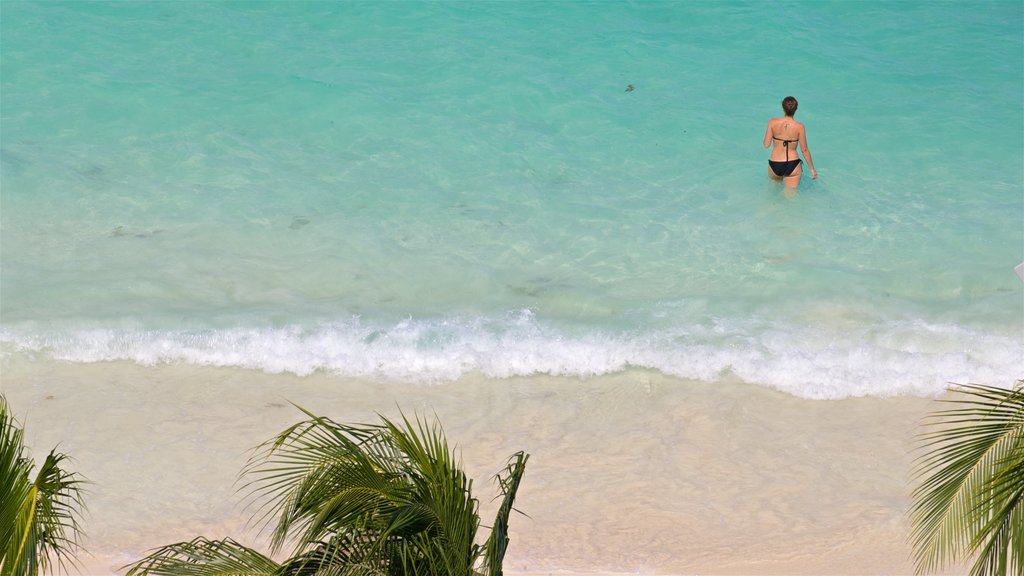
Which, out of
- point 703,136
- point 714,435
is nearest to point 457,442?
point 714,435

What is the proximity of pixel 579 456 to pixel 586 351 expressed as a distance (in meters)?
1.63

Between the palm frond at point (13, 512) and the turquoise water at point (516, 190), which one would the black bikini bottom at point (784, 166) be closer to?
the turquoise water at point (516, 190)

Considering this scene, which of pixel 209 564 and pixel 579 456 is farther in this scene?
pixel 579 456

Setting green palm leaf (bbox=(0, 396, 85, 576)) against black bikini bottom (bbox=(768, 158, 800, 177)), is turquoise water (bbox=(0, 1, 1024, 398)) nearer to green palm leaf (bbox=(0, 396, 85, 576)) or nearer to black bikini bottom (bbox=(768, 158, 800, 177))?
black bikini bottom (bbox=(768, 158, 800, 177))

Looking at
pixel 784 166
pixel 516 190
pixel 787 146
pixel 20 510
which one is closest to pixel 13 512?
pixel 20 510

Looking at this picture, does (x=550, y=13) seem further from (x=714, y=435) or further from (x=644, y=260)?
(x=714, y=435)

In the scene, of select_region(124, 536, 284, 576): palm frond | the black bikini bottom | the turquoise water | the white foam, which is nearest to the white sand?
the white foam

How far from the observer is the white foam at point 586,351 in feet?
32.0

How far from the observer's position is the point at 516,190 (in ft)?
43.9

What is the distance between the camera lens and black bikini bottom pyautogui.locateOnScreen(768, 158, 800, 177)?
13031mm

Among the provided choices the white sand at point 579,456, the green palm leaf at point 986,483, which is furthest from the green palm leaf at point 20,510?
the green palm leaf at point 986,483

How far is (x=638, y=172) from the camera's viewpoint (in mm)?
13891

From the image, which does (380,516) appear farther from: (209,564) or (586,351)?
(586,351)

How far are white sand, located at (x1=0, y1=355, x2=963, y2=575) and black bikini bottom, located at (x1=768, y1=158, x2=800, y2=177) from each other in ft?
14.1
